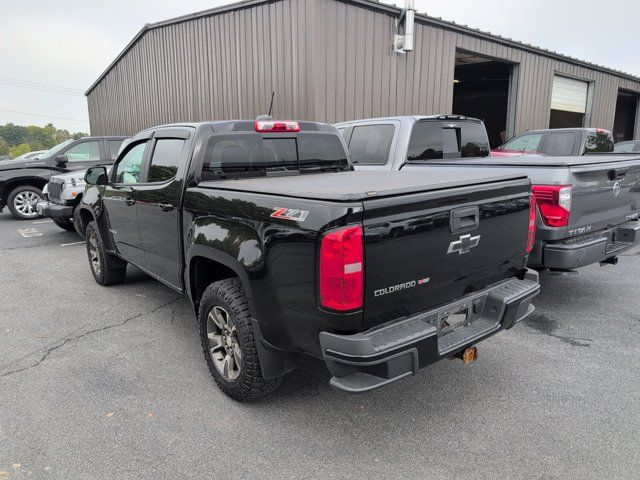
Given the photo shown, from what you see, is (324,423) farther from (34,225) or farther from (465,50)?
(465,50)

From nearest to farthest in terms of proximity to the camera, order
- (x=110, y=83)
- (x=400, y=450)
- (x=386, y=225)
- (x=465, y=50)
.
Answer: (x=386, y=225) < (x=400, y=450) < (x=465, y=50) < (x=110, y=83)

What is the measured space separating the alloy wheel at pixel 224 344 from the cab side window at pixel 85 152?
9.05m

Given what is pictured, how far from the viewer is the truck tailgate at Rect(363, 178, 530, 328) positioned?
232 centimetres

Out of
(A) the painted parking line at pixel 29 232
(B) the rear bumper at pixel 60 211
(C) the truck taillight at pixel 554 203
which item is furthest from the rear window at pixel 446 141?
(A) the painted parking line at pixel 29 232

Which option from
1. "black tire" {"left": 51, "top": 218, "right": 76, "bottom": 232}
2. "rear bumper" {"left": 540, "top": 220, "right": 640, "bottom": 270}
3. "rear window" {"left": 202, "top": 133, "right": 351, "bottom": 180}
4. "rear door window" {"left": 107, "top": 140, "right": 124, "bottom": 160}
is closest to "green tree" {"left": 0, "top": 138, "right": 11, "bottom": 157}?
"rear door window" {"left": 107, "top": 140, "right": 124, "bottom": 160}

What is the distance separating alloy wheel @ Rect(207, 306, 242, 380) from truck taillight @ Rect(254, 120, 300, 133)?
1.55 metres

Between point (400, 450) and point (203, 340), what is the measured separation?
155cm

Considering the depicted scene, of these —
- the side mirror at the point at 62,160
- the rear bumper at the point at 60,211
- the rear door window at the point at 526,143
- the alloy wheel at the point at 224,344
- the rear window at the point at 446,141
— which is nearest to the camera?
the alloy wheel at the point at 224,344

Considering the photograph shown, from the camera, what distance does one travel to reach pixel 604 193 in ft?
14.4

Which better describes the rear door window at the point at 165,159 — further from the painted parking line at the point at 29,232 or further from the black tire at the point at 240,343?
the painted parking line at the point at 29,232

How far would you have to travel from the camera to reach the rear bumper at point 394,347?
225 cm

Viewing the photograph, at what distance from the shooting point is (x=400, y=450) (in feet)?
8.55

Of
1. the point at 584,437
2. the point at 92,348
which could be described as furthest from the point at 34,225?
the point at 584,437

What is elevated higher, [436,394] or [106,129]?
[106,129]
